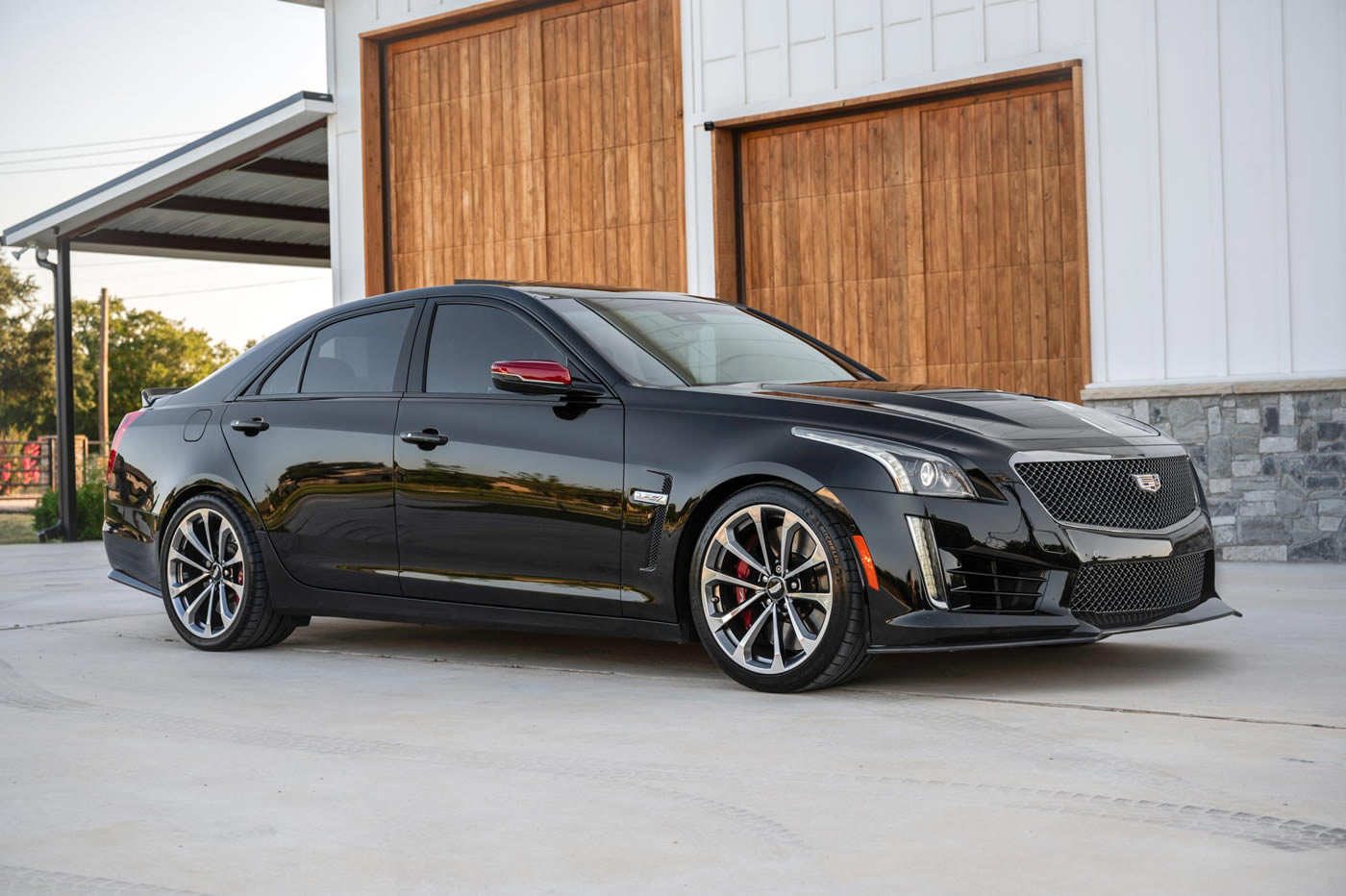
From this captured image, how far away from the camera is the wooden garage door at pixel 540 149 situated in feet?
47.6

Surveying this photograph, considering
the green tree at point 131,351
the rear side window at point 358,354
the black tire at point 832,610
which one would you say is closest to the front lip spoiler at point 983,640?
the black tire at point 832,610

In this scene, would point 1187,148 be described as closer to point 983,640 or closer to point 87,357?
point 983,640

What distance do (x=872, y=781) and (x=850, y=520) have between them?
1.41 metres

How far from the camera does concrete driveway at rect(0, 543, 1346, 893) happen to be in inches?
136

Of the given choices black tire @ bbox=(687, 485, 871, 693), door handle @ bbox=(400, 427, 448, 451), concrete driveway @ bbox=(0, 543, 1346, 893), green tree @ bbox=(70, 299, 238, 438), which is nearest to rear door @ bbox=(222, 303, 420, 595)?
door handle @ bbox=(400, 427, 448, 451)

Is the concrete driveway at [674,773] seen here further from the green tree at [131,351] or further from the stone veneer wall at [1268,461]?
the green tree at [131,351]

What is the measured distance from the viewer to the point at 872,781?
13.9 feet

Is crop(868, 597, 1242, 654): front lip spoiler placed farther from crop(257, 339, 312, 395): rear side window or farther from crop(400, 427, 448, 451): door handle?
crop(257, 339, 312, 395): rear side window

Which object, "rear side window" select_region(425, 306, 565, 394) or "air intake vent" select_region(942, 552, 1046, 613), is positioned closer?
"air intake vent" select_region(942, 552, 1046, 613)

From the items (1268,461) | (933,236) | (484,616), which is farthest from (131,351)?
(484,616)

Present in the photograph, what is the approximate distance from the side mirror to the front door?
0.24ft

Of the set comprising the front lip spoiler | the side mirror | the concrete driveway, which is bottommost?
the concrete driveway

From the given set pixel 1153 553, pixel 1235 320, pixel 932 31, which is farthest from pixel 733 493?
pixel 932 31

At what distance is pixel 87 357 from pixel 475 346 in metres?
91.9
